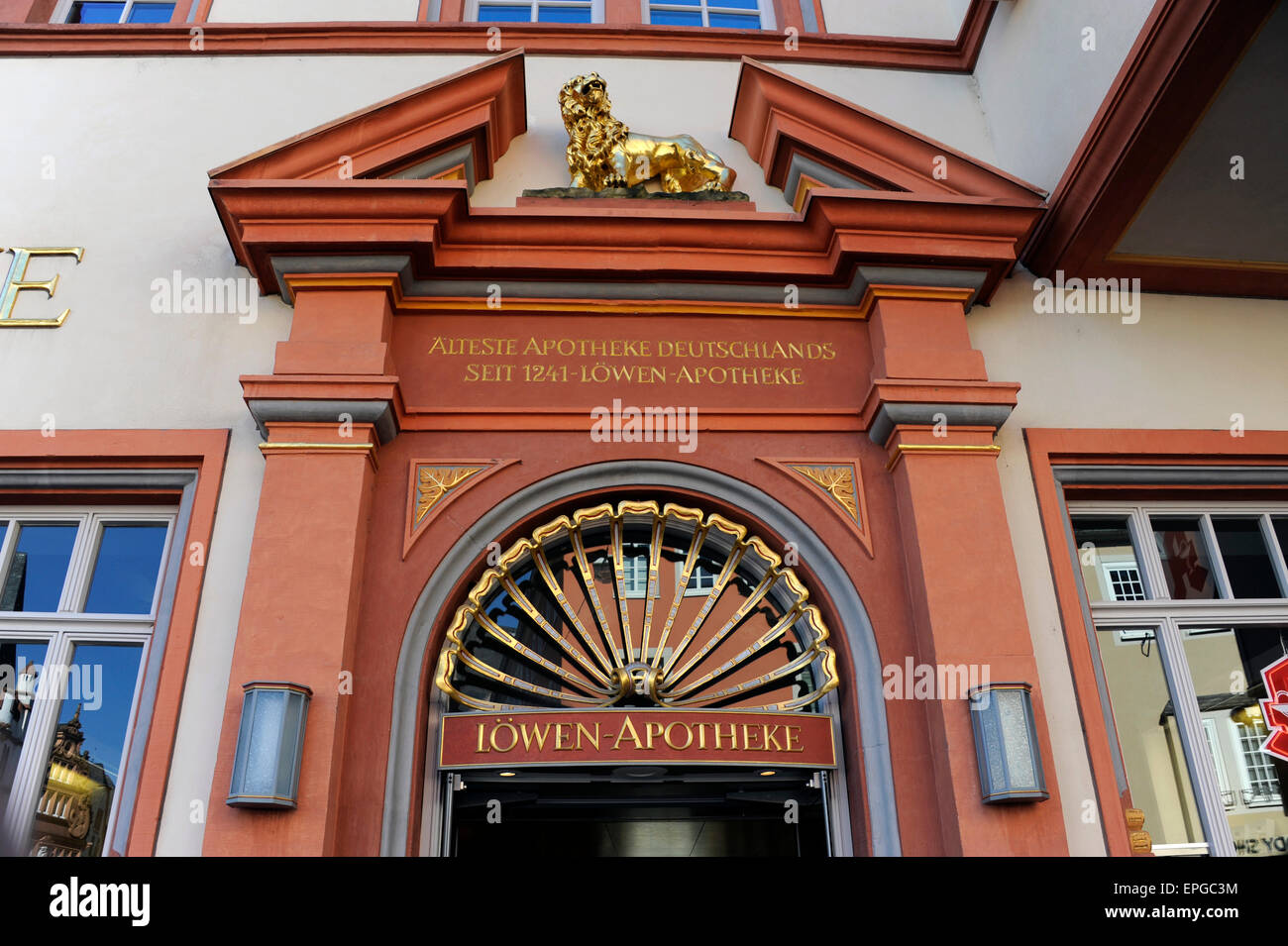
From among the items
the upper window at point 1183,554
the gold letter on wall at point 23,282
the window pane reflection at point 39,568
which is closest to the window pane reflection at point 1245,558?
the upper window at point 1183,554

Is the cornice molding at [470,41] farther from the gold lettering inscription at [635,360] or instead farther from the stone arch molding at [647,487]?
the stone arch molding at [647,487]

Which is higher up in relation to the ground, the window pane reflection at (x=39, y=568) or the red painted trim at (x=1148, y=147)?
the red painted trim at (x=1148, y=147)

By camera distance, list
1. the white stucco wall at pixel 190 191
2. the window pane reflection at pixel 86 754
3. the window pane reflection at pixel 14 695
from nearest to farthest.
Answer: the window pane reflection at pixel 86 754, the window pane reflection at pixel 14 695, the white stucco wall at pixel 190 191

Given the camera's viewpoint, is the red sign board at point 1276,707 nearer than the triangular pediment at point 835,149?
Yes

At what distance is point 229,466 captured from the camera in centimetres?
502

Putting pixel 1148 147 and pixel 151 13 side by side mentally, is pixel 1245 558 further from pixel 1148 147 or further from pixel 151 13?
pixel 151 13

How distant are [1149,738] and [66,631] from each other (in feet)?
15.7

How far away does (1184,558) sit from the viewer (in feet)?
17.7

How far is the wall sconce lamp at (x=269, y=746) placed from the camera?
13.4ft

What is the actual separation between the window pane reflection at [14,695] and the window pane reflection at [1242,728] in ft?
16.9

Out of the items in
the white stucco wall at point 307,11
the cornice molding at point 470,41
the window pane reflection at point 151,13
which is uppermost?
the window pane reflection at point 151,13

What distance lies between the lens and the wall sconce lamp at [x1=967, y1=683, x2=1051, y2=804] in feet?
13.9

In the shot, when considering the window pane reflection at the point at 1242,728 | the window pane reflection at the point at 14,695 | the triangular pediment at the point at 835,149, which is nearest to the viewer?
the window pane reflection at the point at 14,695
